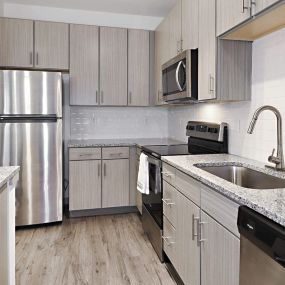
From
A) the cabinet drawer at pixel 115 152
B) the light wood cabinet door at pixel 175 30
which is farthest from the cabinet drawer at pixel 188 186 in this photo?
the cabinet drawer at pixel 115 152

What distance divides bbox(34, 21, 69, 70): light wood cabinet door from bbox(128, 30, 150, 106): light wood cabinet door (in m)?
0.80

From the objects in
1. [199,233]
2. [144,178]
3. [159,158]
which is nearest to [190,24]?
[159,158]

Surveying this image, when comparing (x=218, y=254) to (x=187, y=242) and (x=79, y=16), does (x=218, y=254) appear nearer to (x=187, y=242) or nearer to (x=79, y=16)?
(x=187, y=242)

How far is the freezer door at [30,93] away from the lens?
292 centimetres

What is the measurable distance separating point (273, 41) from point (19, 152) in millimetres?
2554

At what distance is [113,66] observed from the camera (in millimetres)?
3602

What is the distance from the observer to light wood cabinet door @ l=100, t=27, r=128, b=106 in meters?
3.56

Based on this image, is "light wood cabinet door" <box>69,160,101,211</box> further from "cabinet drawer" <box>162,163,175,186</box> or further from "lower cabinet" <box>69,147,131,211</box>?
"cabinet drawer" <box>162,163,175,186</box>

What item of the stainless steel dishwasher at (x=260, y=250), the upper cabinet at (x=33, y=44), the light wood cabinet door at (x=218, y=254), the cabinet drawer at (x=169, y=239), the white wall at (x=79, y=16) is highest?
the white wall at (x=79, y=16)

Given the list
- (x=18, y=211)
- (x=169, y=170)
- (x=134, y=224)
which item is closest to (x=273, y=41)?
(x=169, y=170)

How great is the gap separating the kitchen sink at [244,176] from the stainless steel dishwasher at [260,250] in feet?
2.11

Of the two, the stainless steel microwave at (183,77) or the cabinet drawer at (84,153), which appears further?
the cabinet drawer at (84,153)

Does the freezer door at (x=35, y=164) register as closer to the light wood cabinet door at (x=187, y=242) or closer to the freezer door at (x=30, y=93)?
the freezer door at (x=30, y=93)

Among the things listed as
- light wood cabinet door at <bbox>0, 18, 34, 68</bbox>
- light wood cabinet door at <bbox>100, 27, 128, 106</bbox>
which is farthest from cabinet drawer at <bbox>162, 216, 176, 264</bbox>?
light wood cabinet door at <bbox>0, 18, 34, 68</bbox>
